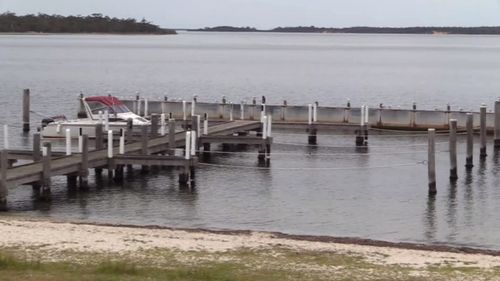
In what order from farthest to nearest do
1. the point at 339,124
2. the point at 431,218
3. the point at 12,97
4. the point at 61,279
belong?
1. the point at 12,97
2. the point at 339,124
3. the point at 431,218
4. the point at 61,279

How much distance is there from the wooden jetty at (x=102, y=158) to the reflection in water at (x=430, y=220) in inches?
296

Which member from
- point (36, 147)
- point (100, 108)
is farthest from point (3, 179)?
point (100, 108)

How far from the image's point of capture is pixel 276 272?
14.6 metres

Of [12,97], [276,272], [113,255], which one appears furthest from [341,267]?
[12,97]

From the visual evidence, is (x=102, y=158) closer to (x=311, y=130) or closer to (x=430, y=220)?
(x=430, y=220)

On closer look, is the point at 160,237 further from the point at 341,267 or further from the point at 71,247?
the point at 341,267

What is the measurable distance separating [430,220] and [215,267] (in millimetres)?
11007

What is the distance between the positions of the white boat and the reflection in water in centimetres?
1537

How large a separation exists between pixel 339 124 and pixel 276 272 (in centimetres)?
2834

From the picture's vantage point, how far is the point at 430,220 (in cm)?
2453

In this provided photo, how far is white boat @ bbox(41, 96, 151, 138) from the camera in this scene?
39156 mm

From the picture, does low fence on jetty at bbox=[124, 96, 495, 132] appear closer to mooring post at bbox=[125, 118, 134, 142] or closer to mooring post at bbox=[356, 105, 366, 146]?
mooring post at bbox=[356, 105, 366, 146]

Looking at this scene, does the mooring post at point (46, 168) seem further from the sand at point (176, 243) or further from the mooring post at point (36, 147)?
the sand at point (176, 243)

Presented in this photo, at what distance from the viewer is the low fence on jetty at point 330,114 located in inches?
1667
